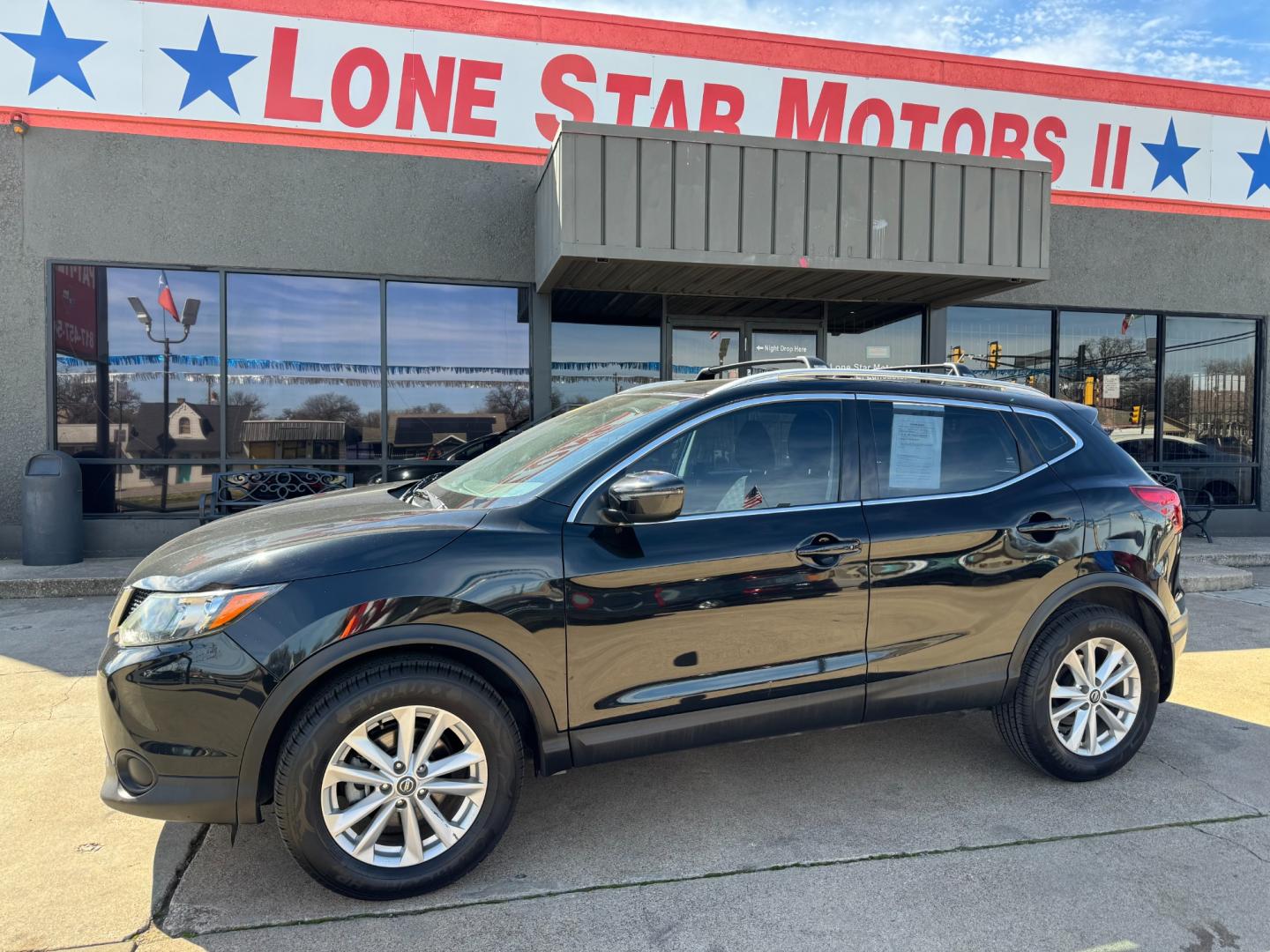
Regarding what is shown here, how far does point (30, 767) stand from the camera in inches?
147

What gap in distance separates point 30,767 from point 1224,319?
13144mm

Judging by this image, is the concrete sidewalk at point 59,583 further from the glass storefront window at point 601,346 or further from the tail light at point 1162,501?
the tail light at point 1162,501

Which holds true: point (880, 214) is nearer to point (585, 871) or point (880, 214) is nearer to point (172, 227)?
point (585, 871)

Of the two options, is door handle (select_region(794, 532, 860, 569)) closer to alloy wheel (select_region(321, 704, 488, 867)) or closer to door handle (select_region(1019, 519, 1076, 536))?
door handle (select_region(1019, 519, 1076, 536))

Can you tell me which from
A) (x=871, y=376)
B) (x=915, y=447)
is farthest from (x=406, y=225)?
(x=915, y=447)

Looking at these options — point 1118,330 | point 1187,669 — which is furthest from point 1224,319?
point 1187,669

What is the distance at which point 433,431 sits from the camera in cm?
890

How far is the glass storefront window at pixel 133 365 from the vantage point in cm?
837

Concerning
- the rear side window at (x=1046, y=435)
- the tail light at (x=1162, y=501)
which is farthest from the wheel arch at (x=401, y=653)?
the tail light at (x=1162, y=501)

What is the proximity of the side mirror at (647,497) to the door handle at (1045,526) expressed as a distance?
1.59m

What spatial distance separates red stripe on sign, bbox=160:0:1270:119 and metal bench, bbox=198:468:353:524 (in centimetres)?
462

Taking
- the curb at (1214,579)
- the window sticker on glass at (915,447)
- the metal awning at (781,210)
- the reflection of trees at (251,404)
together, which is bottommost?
the curb at (1214,579)

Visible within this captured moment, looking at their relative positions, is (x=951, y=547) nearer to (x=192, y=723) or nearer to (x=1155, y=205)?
(x=192, y=723)

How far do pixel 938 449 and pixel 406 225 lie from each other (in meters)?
6.87
